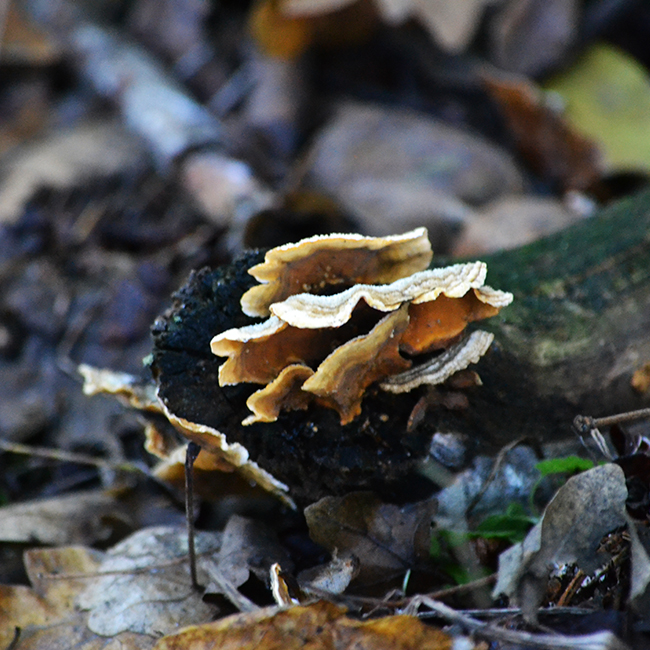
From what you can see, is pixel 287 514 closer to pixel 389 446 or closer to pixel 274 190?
pixel 389 446

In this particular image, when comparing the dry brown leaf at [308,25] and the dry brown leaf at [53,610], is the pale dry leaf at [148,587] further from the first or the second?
the dry brown leaf at [308,25]

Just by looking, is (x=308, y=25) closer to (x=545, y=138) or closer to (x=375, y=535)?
(x=545, y=138)

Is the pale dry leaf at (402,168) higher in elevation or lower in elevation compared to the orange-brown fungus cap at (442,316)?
lower

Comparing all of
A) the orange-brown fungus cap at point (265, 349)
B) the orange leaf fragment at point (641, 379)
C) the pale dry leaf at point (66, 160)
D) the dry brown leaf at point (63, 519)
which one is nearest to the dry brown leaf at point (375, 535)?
the orange-brown fungus cap at point (265, 349)

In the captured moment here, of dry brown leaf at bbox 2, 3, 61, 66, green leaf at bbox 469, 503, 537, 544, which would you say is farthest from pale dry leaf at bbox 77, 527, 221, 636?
dry brown leaf at bbox 2, 3, 61, 66

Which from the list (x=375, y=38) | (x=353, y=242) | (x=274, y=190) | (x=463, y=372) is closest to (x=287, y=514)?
(x=463, y=372)

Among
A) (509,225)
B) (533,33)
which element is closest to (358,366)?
(509,225)

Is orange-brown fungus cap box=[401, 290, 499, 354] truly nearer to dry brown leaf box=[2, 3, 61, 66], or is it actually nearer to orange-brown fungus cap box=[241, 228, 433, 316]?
orange-brown fungus cap box=[241, 228, 433, 316]
